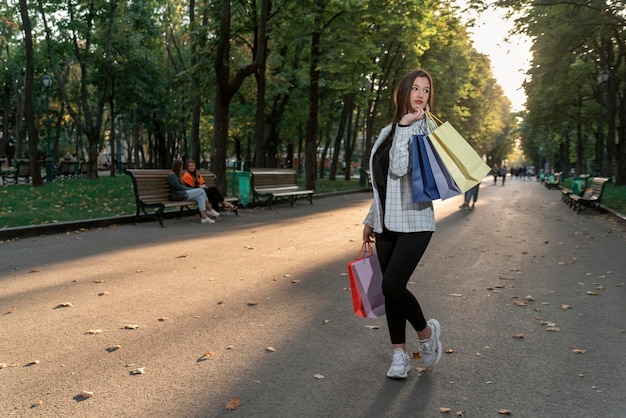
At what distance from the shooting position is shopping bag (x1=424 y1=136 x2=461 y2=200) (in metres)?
3.27

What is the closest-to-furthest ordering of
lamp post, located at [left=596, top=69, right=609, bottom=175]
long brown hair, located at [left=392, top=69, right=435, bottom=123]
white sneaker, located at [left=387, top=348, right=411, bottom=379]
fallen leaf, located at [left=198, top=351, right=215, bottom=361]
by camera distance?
long brown hair, located at [left=392, top=69, right=435, bottom=123]
white sneaker, located at [left=387, top=348, right=411, bottom=379]
fallen leaf, located at [left=198, top=351, right=215, bottom=361]
lamp post, located at [left=596, top=69, right=609, bottom=175]

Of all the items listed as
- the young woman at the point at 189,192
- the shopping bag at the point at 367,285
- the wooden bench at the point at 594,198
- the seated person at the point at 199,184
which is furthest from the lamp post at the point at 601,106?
the shopping bag at the point at 367,285

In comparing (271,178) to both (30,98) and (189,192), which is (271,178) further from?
(30,98)

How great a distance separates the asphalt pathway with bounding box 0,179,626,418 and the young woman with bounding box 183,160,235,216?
13.9 feet

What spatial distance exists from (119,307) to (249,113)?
25.9 m

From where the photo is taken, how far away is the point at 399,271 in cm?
341

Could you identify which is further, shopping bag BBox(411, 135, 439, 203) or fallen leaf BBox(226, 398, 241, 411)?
shopping bag BBox(411, 135, 439, 203)

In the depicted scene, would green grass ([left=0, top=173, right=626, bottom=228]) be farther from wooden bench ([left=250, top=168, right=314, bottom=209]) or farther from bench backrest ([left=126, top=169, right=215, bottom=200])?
wooden bench ([left=250, top=168, right=314, bottom=209])

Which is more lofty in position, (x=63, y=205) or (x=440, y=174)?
(x=440, y=174)

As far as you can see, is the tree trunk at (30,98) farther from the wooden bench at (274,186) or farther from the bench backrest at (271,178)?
the bench backrest at (271,178)

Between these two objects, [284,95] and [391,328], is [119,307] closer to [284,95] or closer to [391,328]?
[391,328]

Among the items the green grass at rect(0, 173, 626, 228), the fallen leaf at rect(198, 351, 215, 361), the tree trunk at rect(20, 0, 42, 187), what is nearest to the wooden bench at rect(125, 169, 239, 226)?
the green grass at rect(0, 173, 626, 228)

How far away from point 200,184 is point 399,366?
34.1 ft

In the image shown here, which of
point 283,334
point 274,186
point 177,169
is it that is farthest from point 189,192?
point 283,334
